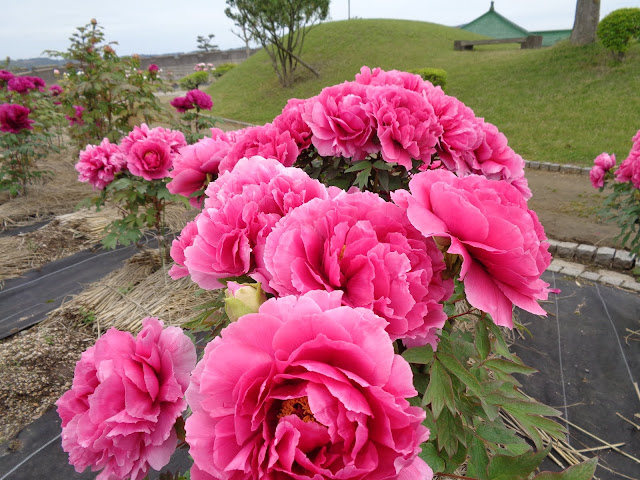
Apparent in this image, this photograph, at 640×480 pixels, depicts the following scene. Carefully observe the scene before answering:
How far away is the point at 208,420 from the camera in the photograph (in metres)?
0.51

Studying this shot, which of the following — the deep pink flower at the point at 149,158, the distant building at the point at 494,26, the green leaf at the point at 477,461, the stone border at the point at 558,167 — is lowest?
the stone border at the point at 558,167

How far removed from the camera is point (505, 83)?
11.1 m

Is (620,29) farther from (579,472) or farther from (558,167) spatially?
(579,472)

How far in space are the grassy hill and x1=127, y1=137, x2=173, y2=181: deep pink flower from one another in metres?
7.04

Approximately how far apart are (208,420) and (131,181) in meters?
2.71

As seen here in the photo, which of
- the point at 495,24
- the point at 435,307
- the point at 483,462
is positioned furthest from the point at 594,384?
the point at 495,24

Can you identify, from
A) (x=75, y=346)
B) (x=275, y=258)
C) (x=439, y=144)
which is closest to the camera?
(x=275, y=258)

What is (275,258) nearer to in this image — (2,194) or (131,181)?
(131,181)

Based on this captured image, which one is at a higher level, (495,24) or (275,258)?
(495,24)

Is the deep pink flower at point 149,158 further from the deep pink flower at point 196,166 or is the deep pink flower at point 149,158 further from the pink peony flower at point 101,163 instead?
the deep pink flower at point 196,166

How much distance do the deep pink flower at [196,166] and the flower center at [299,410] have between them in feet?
3.02

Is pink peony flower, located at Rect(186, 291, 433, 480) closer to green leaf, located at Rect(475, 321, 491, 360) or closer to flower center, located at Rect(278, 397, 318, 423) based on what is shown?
flower center, located at Rect(278, 397, 318, 423)

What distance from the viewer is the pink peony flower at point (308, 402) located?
46 cm

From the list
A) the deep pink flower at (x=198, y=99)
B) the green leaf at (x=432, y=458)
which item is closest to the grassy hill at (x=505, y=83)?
the deep pink flower at (x=198, y=99)
